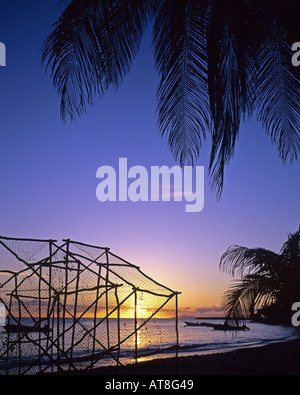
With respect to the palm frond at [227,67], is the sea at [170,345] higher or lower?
lower

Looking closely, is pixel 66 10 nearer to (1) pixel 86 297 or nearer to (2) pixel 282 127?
(2) pixel 282 127

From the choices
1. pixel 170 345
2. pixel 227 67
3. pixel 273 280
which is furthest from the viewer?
pixel 170 345

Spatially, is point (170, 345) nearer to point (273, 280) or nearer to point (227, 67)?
point (273, 280)

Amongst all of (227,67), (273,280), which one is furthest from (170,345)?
(227,67)

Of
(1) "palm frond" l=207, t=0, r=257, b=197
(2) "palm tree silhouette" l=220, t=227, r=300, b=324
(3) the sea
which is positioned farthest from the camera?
(3) the sea

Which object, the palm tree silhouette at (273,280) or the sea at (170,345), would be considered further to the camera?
the sea at (170,345)

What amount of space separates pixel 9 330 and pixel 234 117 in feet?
33.7

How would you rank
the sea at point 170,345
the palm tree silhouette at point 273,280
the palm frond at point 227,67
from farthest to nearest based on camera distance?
the sea at point 170,345, the palm tree silhouette at point 273,280, the palm frond at point 227,67

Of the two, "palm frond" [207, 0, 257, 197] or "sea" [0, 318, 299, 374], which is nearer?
"palm frond" [207, 0, 257, 197]

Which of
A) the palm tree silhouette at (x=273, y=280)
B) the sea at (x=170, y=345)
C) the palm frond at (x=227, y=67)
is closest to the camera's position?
the palm frond at (x=227, y=67)

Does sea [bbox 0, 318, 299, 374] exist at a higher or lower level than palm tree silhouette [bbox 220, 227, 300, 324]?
lower

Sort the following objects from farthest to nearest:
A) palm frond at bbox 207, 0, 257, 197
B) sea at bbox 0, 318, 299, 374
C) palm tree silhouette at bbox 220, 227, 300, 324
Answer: sea at bbox 0, 318, 299, 374 → palm tree silhouette at bbox 220, 227, 300, 324 → palm frond at bbox 207, 0, 257, 197

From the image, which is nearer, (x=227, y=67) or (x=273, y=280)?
(x=227, y=67)

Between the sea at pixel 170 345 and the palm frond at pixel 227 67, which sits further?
the sea at pixel 170 345
